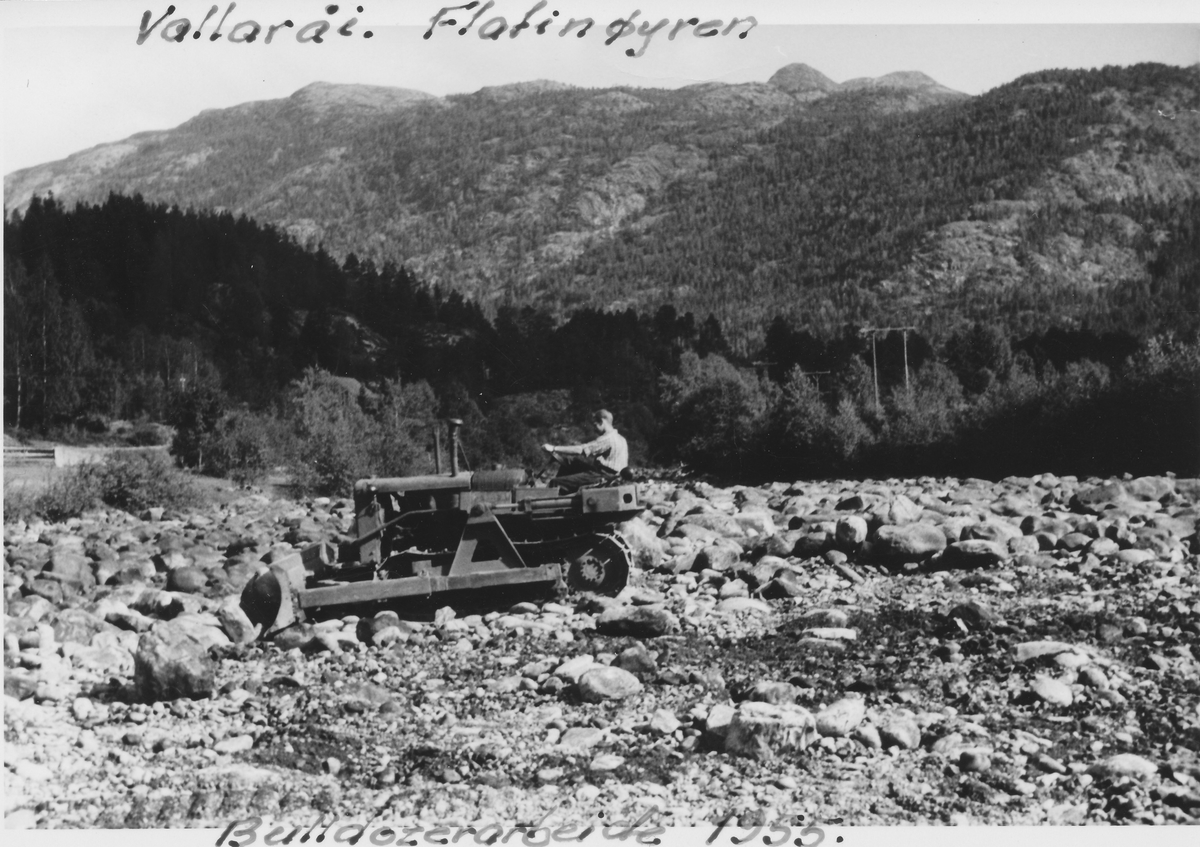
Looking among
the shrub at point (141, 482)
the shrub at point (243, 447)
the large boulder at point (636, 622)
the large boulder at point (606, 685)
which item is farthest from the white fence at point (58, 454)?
the large boulder at point (606, 685)

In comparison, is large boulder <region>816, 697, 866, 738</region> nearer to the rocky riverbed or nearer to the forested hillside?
the rocky riverbed

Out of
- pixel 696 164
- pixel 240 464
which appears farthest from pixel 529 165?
pixel 240 464

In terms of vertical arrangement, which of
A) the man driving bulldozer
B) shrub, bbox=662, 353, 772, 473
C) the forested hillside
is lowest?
shrub, bbox=662, 353, 772, 473

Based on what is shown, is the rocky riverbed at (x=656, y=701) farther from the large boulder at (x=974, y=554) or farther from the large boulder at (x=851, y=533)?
the large boulder at (x=851, y=533)

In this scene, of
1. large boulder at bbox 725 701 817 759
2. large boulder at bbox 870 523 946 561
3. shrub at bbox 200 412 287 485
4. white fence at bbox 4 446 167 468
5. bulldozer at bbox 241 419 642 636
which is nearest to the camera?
large boulder at bbox 725 701 817 759

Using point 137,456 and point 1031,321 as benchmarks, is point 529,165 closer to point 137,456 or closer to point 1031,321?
point 137,456

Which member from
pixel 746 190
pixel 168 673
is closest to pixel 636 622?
pixel 168 673

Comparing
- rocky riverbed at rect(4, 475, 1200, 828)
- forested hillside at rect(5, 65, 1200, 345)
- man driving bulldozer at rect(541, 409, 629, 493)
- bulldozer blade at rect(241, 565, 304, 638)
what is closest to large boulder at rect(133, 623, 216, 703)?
rocky riverbed at rect(4, 475, 1200, 828)
